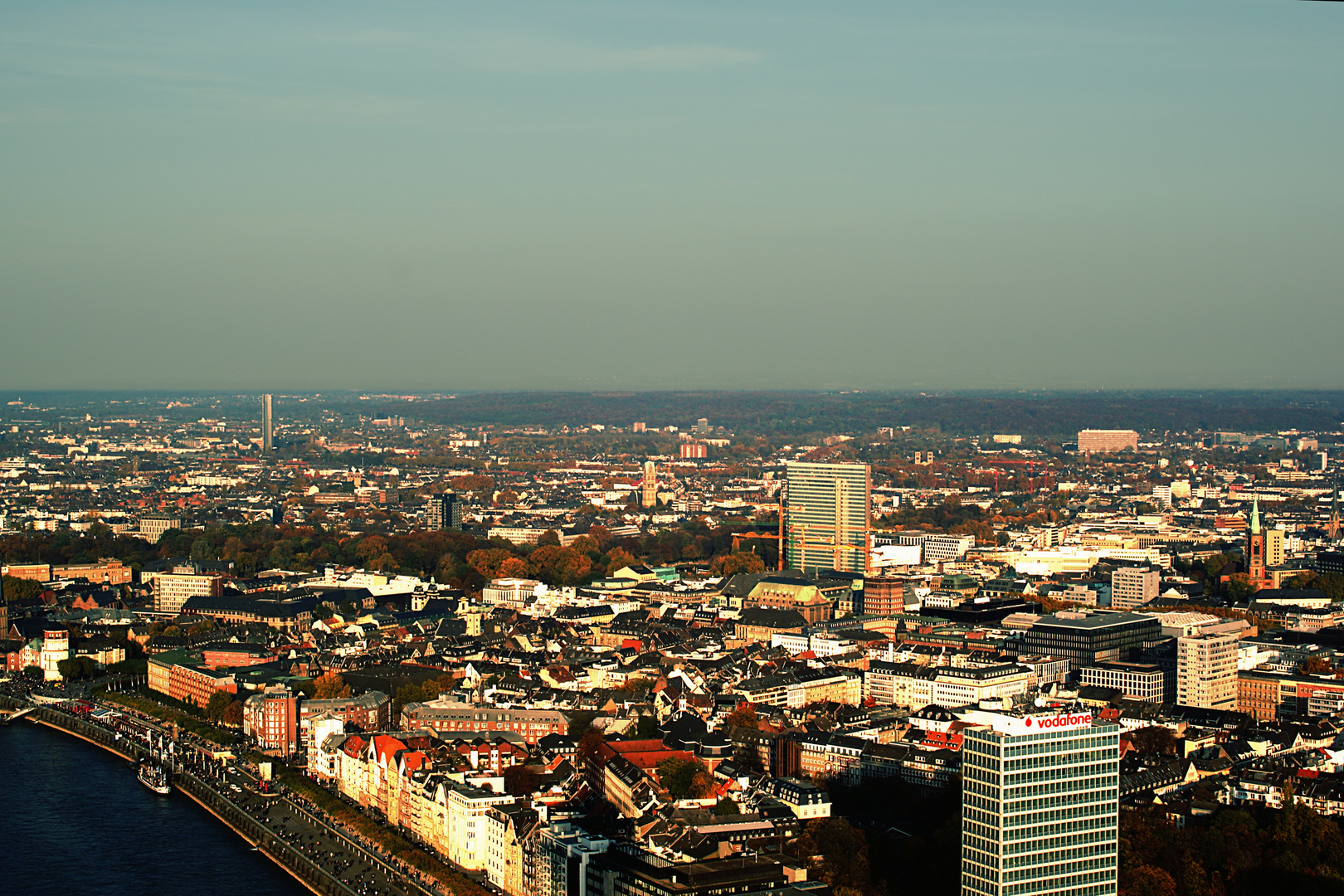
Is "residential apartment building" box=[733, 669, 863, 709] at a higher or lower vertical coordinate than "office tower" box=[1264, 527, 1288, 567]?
lower

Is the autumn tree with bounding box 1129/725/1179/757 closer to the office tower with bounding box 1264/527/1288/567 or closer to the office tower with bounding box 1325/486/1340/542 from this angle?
the office tower with bounding box 1264/527/1288/567

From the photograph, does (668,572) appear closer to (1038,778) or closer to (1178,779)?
(1178,779)

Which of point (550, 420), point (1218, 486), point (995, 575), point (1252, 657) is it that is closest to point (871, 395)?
point (550, 420)

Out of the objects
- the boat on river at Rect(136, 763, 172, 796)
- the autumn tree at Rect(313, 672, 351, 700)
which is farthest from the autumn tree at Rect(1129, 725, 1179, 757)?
the boat on river at Rect(136, 763, 172, 796)

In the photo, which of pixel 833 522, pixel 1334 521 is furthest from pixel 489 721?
pixel 1334 521

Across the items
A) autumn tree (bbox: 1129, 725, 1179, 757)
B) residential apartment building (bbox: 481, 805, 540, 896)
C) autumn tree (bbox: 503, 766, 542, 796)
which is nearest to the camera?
residential apartment building (bbox: 481, 805, 540, 896)
